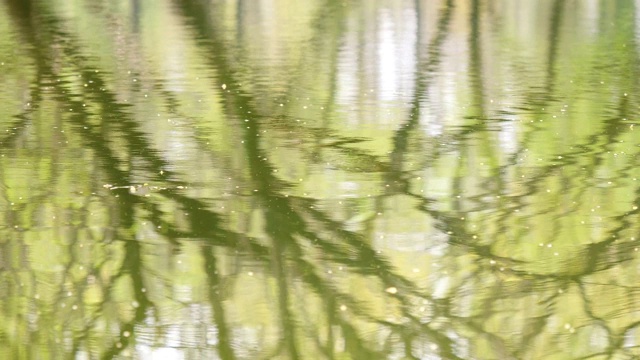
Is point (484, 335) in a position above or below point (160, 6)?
below

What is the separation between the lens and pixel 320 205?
3.00 m

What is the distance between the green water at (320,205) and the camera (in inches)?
96.8

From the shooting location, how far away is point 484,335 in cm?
241

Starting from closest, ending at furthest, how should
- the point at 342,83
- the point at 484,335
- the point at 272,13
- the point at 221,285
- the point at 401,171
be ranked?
the point at 484,335
the point at 221,285
the point at 401,171
the point at 342,83
the point at 272,13

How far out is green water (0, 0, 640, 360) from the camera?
2.46 meters

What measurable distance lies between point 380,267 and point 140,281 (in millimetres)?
838

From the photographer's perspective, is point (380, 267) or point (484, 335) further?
point (380, 267)

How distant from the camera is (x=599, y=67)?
454 centimetres

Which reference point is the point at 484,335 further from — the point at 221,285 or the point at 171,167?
the point at 171,167

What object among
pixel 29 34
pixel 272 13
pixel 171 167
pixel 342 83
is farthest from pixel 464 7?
pixel 171 167

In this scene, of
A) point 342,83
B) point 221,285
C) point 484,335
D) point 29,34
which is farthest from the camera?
point 29,34

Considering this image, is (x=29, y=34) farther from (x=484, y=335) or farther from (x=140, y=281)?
(x=484, y=335)

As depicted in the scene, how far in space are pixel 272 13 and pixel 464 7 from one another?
1.67 m

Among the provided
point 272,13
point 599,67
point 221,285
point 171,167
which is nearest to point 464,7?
point 272,13
